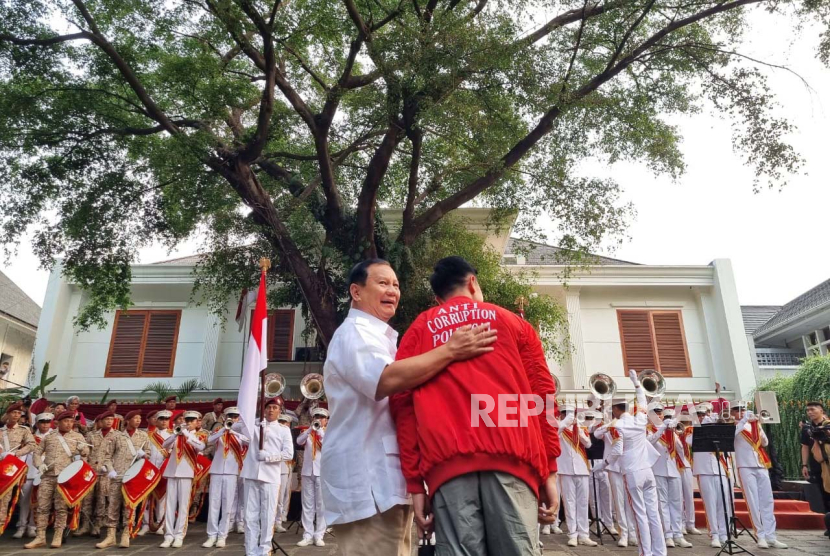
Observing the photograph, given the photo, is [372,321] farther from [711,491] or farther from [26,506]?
[26,506]

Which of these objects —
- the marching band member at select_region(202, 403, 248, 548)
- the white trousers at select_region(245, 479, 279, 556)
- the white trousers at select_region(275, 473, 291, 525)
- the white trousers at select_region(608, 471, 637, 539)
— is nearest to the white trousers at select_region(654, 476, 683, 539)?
the white trousers at select_region(608, 471, 637, 539)

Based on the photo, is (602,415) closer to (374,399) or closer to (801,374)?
(801,374)

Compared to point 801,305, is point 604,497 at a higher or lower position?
lower

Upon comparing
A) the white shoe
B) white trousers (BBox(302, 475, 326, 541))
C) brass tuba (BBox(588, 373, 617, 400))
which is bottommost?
the white shoe

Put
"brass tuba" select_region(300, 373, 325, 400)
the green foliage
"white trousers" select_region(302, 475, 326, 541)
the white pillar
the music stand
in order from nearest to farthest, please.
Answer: the music stand
"white trousers" select_region(302, 475, 326, 541)
"brass tuba" select_region(300, 373, 325, 400)
the green foliage
the white pillar

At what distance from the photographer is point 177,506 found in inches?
373

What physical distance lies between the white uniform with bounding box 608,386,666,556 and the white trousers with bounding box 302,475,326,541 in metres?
4.76

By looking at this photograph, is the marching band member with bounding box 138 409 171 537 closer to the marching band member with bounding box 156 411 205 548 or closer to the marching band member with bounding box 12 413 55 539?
the marching band member with bounding box 156 411 205 548

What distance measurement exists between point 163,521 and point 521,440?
31.9 ft

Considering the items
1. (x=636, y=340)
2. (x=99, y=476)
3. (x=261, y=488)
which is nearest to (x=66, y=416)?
(x=99, y=476)

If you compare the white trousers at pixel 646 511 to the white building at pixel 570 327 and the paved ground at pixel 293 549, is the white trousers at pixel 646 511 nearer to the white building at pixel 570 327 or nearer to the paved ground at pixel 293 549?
the paved ground at pixel 293 549

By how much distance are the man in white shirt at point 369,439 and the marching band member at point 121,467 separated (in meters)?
8.01

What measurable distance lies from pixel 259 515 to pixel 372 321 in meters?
6.11

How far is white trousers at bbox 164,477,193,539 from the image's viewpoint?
8.86 meters
